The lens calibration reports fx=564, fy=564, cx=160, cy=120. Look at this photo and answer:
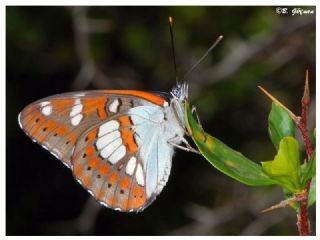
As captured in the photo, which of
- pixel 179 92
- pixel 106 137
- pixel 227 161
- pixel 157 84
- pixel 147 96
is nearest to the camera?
pixel 227 161

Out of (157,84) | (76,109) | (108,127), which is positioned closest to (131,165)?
(108,127)

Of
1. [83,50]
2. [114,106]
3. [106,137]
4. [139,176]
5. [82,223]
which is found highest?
[83,50]

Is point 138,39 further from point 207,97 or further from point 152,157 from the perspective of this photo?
point 152,157

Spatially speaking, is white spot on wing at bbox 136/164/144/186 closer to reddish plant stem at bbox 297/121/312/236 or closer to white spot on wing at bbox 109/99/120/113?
white spot on wing at bbox 109/99/120/113

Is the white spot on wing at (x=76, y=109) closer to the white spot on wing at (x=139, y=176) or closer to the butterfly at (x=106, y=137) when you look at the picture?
the butterfly at (x=106, y=137)

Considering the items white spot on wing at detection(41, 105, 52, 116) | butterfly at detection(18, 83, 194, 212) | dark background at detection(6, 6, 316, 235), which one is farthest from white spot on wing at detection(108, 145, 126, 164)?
dark background at detection(6, 6, 316, 235)

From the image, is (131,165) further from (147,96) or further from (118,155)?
(147,96)
